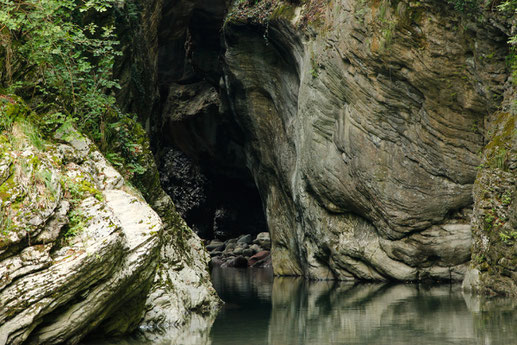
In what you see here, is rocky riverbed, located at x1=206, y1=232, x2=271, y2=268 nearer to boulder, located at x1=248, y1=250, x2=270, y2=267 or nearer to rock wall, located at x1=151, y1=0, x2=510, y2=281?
boulder, located at x1=248, y1=250, x2=270, y2=267

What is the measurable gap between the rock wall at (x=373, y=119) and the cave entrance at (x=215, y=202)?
9023 millimetres

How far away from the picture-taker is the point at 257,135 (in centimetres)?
2312

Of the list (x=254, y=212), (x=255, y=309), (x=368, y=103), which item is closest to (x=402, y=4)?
(x=368, y=103)

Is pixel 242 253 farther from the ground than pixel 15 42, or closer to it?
closer to it

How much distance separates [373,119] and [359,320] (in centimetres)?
793

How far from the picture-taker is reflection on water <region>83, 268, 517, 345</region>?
6938mm

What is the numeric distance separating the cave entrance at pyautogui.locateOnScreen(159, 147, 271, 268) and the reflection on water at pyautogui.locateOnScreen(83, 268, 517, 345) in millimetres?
17074

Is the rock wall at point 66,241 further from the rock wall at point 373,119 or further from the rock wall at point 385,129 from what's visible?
the rock wall at point 385,129

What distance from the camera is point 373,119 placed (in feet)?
51.7

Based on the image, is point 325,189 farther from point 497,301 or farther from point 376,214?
point 497,301

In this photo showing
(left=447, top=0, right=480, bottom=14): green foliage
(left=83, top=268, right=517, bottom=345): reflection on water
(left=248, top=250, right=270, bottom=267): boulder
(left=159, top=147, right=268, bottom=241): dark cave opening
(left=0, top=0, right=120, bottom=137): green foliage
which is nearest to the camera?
(left=83, top=268, right=517, bottom=345): reflection on water

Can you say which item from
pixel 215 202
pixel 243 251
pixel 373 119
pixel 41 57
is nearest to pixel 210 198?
pixel 215 202

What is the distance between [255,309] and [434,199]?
22.3 ft

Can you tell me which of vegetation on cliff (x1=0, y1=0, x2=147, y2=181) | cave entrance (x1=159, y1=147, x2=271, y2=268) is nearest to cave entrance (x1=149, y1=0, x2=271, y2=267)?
cave entrance (x1=159, y1=147, x2=271, y2=268)
